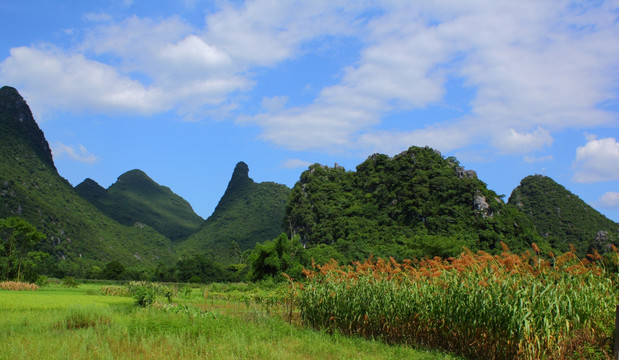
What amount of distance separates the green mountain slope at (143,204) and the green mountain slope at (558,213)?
295ft

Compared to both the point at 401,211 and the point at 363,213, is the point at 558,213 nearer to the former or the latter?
the point at 401,211

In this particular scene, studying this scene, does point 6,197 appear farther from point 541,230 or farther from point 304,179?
point 541,230

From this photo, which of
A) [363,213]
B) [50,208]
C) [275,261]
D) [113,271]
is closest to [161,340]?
[275,261]

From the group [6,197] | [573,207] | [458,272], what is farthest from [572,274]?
[6,197]

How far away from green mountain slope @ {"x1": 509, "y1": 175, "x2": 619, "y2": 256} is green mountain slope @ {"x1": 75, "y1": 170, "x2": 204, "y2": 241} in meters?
89.9

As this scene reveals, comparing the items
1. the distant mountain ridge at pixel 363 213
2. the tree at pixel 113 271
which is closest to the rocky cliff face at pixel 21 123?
the distant mountain ridge at pixel 363 213

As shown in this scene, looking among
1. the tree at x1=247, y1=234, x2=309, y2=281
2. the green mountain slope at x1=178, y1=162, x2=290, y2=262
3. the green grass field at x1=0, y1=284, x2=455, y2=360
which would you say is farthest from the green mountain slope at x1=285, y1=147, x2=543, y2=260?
the green mountain slope at x1=178, y1=162, x2=290, y2=262

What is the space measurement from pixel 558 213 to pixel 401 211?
2301 centimetres

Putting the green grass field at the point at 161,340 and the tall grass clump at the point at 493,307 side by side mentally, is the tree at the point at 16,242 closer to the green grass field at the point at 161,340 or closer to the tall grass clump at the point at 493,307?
the green grass field at the point at 161,340

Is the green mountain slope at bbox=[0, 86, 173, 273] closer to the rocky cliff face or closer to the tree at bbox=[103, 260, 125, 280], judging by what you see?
the rocky cliff face

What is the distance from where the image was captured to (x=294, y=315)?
1575 cm

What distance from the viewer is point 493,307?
27.9 ft

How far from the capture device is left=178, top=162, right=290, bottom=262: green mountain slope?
332 ft

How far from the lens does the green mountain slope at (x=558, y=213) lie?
5809cm
